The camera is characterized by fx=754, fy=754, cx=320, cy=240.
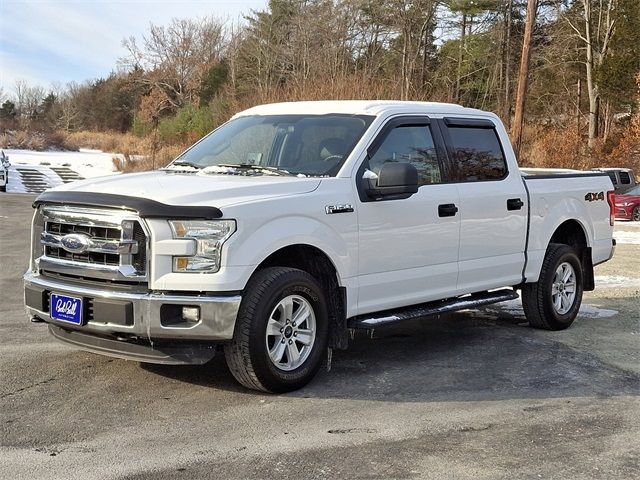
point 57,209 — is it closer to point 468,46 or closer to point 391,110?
point 391,110

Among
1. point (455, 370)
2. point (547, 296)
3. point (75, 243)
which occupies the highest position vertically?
point (75, 243)

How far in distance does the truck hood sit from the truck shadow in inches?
53.7

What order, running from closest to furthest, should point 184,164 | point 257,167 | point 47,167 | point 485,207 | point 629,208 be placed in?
point 257,167
point 184,164
point 485,207
point 629,208
point 47,167

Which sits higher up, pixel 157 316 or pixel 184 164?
pixel 184 164

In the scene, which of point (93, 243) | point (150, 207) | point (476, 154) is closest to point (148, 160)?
point (476, 154)

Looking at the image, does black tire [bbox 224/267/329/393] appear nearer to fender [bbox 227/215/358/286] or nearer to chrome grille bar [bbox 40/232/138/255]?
fender [bbox 227/215/358/286]

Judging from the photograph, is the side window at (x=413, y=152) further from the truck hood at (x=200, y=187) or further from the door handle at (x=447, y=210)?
the truck hood at (x=200, y=187)

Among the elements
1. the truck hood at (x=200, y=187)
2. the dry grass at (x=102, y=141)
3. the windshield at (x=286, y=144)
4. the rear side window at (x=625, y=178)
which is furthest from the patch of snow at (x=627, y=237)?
the dry grass at (x=102, y=141)

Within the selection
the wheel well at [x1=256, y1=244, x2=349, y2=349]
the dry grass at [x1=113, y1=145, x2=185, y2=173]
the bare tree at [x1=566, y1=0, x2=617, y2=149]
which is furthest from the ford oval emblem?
the bare tree at [x1=566, y1=0, x2=617, y2=149]

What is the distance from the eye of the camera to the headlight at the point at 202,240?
4695mm

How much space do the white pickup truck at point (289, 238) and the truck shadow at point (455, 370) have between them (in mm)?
428

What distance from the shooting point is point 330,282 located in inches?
215

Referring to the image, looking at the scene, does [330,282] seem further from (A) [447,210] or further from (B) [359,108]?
(B) [359,108]

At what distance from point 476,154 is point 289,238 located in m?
2.51
